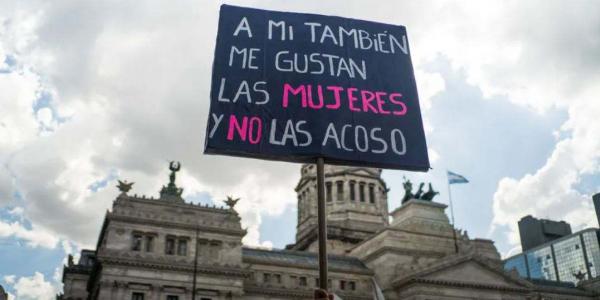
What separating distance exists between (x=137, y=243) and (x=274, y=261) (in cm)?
1620

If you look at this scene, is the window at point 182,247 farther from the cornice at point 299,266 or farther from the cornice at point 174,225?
the cornice at point 299,266

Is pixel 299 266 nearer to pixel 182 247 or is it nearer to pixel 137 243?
pixel 182 247

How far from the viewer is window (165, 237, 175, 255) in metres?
58.1

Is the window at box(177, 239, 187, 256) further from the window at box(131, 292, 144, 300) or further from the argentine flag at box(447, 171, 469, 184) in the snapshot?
the argentine flag at box(447, 171, 469, 184)

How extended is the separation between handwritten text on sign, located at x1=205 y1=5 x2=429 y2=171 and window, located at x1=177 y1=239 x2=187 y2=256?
1954 inches

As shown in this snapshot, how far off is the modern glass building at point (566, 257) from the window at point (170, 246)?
14183 cm

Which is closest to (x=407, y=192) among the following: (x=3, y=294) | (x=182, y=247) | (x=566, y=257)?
(x=182, y=247)

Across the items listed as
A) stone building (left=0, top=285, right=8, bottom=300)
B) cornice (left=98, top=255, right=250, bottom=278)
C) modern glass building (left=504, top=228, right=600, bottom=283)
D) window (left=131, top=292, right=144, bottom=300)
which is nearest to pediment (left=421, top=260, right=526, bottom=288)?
cornice (left=98, top=255, right=250, bottom=278)

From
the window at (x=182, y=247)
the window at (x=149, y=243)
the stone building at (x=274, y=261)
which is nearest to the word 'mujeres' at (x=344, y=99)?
the stone building at (x=274, y=261)

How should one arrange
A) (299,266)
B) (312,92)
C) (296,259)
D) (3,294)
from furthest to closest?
1. (296,259)
2. (299,266)
3. (3,294)
4. (312,92)

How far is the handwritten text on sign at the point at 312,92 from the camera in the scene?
10539mm

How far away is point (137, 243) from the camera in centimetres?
5722

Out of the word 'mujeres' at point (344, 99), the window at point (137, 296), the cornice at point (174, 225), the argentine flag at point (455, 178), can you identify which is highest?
the argentine flag at point (455, 178)

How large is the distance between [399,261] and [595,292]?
34.7 m
